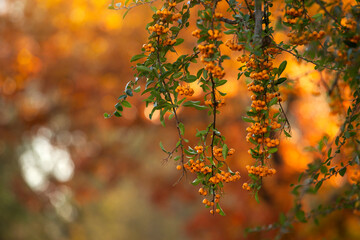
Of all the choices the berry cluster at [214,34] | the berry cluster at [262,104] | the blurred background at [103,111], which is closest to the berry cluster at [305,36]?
the berry cluster at [262,104]

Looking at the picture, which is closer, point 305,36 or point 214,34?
point 214,34

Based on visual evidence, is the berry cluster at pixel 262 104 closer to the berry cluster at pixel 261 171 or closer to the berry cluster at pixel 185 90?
the berry cluster at pixel 261 171

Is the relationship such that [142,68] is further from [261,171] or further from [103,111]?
[103,111]

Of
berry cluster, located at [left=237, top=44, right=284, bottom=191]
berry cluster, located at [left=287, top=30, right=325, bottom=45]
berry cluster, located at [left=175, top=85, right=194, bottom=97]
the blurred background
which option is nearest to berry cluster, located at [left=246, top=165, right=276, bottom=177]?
berry cluster, located at [left=237, top=44, right=284, bottom=191]

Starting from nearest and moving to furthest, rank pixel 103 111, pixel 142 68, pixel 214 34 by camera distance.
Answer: pixel 214 34
pixel 142 68
pixel 103 111

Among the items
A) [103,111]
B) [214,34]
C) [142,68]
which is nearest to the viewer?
[214,34]

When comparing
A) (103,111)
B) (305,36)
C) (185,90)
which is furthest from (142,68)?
(103,111)

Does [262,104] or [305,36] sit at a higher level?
[305,36]

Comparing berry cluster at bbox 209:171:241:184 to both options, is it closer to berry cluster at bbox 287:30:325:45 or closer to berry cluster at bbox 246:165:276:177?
berry cluster at bbox 246:165:276:177

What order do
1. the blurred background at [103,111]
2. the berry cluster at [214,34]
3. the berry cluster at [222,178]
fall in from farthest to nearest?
the blurred background at [103,111], the berry cluster at [222,178], the berry cluster at [214,34]

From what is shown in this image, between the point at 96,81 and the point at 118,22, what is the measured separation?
2.71 ft

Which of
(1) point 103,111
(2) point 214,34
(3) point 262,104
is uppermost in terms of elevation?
(1) point 103,111

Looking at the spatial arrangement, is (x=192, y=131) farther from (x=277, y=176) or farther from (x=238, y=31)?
(x=238, y=31)

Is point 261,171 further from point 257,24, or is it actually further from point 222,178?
point 257,24
